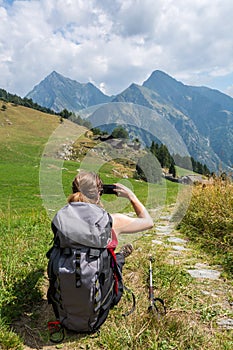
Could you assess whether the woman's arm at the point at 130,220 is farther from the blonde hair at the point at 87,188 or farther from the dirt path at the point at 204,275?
the dirt path at the point at 204,275

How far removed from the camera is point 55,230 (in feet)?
10.6

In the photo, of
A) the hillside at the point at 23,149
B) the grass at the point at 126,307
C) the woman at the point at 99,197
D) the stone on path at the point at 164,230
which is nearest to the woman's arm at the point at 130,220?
the woman at the point at 99,197

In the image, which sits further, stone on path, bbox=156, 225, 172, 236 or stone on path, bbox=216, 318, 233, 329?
stone on path, bbox=156, 225, 172, 236

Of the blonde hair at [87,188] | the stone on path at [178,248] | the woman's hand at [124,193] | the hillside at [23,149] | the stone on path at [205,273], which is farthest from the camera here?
the hillside at [23,149]

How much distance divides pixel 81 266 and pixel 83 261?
51 millimetres

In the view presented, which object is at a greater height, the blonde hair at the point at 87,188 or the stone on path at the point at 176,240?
the blonde hair at the point at 87,188

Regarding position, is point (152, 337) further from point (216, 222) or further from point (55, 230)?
point (216, 222)

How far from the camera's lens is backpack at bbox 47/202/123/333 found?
3.03m

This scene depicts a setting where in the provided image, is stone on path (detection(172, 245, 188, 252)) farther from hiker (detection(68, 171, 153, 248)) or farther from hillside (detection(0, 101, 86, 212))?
hillside (detection(0, 101, 86, 212))

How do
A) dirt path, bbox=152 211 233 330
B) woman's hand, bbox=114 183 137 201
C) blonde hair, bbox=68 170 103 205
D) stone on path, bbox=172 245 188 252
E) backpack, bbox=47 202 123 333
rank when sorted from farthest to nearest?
stone on path, bbox=172 245 188 252 → dirt path, bbox=152 211 233 330 → woman's hand, bbox=114 183 137 201 → blonde hair, bbox=68 170 103 205 → backpack, bbox=47 202 123 333

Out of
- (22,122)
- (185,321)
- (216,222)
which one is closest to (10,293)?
(185,321)

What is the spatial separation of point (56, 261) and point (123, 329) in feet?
3.37

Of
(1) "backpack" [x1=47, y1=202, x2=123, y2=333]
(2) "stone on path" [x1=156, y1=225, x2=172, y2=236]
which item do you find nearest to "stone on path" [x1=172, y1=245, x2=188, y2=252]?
(2) "stone on path" [x1=156, y1=225, x2=172, y2=236]

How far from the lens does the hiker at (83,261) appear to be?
9.96ft
